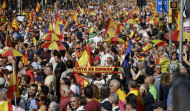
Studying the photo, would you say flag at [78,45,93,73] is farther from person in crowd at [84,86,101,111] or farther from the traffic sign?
the traffic sign

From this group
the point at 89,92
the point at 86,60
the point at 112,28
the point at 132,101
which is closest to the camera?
the point at 132,101

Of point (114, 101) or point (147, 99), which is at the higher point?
point (114, 101)

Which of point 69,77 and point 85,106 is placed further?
Result: point 69,77

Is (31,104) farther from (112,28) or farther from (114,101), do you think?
(112,28)

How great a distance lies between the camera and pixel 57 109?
181 inches

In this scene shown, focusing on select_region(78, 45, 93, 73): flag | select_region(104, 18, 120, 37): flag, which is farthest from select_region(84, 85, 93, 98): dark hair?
select_region(104, 18, 120, 37): flag

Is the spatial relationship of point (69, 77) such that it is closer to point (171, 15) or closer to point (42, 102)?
point (42, 102)

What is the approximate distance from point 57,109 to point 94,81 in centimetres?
186

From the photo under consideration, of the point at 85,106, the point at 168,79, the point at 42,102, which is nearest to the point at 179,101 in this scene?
the point at 85,106

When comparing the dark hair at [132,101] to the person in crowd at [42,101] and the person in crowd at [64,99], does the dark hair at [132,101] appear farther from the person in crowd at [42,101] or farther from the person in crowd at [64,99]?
the person in crowd at [42,101]

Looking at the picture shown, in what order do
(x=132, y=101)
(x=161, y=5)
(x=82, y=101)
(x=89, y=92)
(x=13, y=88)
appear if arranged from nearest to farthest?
(x=132, y=101) < (x=82, y=101) < (x=89, y=92) < (x=13, y=88) < (x=161, y=5)

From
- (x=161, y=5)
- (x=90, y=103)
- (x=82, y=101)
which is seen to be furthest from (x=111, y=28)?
(x=82, y=101)

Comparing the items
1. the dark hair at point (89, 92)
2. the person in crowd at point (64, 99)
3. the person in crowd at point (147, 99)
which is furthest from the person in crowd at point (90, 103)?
the person in crowd at point (147, 99)

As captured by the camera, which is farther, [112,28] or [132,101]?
[112,28]
